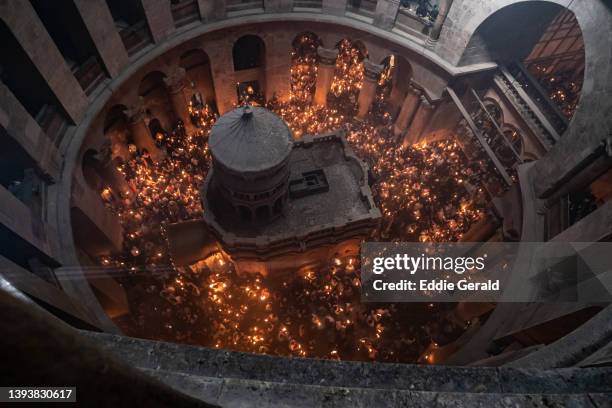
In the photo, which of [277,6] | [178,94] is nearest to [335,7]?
[277,6]

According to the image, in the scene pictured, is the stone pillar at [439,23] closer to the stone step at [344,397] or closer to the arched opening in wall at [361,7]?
the arched opening in wall at [361,7]

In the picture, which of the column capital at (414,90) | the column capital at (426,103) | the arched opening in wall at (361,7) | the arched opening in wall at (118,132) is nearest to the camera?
the arched opening in wall at (118,132)

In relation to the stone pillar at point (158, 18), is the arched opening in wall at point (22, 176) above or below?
below

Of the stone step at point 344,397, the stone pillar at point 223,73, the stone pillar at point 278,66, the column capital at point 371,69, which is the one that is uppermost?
the stone pillar at point 278,66

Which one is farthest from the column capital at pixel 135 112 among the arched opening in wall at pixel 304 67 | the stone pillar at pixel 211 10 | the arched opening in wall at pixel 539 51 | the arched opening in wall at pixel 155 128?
the arched opening in wall at pixel 539 51

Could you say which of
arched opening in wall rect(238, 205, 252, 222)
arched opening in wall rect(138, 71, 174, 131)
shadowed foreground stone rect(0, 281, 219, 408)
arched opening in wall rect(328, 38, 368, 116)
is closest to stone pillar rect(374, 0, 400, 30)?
arched opening in wall rect(328, 38, 368, 116)
